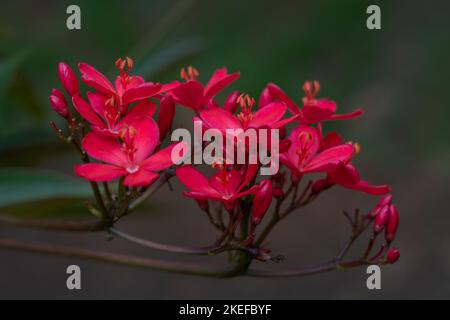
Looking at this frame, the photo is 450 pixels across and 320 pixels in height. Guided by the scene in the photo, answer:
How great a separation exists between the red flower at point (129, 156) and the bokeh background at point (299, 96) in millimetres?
1135

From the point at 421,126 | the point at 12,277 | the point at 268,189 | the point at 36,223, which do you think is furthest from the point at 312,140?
the point at 421,126

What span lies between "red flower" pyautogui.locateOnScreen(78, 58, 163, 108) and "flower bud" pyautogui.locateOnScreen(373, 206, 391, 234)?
0.91 ft

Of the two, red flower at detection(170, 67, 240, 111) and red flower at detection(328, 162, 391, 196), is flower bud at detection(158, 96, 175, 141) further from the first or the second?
red flower at detection(328, 162, 391, 196)

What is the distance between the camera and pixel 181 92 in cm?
81

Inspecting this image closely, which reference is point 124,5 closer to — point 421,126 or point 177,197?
point 177,197

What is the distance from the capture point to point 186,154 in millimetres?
747

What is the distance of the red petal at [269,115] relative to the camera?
2.53ft

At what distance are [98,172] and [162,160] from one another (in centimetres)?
6

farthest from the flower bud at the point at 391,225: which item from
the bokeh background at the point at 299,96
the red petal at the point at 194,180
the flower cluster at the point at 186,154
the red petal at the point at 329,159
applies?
the bokeh background at the point at 299,96

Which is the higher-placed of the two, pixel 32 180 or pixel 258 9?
pixel 258 9

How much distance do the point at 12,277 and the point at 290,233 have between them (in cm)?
85

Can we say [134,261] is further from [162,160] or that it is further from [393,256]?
[393,256]

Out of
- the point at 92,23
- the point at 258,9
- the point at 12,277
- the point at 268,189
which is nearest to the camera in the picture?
the point at 268,189

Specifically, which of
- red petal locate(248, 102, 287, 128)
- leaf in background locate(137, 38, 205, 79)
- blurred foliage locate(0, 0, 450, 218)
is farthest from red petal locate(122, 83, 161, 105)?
blurred foliage locate(0, 0, 450, 218)
